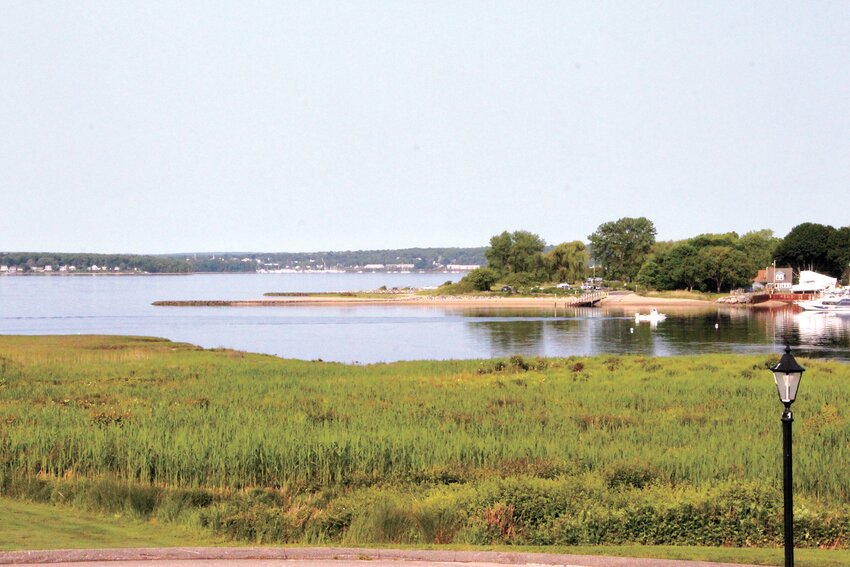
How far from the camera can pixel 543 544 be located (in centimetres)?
1900

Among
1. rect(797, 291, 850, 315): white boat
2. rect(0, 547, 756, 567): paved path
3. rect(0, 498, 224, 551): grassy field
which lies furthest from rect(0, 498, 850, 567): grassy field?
rect(797, 291, 850, 315): white boat

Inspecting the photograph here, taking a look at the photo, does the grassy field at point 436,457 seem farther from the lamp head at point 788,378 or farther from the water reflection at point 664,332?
the water reflection at point 664,332

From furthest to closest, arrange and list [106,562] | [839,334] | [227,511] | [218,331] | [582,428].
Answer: [218,331], [839,334], [582,428], [227,511], [106,562]

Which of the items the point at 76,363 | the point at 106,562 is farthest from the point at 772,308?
the point at 106,562

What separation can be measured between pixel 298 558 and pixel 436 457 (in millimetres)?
10790

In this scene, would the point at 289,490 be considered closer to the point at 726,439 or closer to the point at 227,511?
the point at 227,511

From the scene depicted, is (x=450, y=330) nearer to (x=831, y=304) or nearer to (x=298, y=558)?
(x=831, y=304)

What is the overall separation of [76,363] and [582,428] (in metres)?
35.9

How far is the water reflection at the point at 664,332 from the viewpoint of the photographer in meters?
90.1

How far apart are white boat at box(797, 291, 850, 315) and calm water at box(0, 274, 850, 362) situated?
370 centimetres

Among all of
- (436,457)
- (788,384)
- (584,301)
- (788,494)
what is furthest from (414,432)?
(584,301)

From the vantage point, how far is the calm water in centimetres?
9219

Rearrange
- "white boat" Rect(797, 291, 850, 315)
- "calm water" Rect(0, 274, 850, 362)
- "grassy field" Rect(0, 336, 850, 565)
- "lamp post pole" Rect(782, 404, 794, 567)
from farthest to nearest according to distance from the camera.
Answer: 1. "white boat" Rect(797, 291, 850, 315)
2. "calm water" Rect(0, 274, 850, 362)
3. "grassy field" Rect(0, 336, 850, 565)
4. "lamp post pole" Rect(782, 404, 794, 567)

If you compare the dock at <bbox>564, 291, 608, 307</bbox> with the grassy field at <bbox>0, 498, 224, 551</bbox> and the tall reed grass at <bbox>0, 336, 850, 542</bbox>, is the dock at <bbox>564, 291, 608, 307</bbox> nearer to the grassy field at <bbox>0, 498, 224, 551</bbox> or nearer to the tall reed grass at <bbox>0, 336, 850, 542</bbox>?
the tall reed grass at <bbox>0, 336, 850, 542</bbox>
